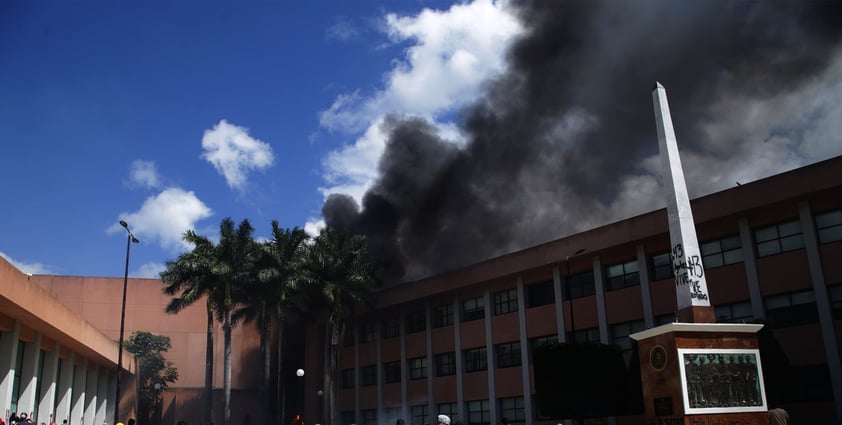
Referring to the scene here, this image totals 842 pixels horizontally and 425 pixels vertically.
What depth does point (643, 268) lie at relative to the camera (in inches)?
1399

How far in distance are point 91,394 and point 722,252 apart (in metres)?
38.3

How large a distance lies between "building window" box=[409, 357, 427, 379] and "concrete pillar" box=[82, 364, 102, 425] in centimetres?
2055

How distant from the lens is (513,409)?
41.9 m

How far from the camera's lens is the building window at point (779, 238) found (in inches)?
1175

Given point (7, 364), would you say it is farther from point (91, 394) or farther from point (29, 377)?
point (91, 394)

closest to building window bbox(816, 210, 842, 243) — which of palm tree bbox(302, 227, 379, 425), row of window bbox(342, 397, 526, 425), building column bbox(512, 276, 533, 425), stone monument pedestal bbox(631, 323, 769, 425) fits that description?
stone monument pedestal bbox(631, 323, 769, 425)

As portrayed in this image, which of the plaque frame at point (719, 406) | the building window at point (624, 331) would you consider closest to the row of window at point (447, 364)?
the building window at point (624, 331)

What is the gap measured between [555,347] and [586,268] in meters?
8.58

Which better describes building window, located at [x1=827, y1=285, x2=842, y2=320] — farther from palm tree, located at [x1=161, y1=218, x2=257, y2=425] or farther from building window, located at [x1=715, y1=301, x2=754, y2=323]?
palm tree, located at [x1=161, y1=218, x2=257, y2=425]

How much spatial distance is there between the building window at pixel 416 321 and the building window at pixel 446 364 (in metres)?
2.74

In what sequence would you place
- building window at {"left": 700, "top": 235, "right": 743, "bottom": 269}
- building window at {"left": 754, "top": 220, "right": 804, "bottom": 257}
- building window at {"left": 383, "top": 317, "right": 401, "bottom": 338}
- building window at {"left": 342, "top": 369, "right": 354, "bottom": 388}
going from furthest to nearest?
building window at {"left": 342, "top": 369, "right": 354, "bottom": 388} → building window at {"left": 383, "top": 317, "right": 401, "bottom": 338} → building window at {"left": 700, "top": 235, "right": 743, "bottom": 269} → building window at {"left": 754, "top": 220, "right": 804, "bottom": 257}

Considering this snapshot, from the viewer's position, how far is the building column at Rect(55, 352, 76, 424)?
37.4 meters

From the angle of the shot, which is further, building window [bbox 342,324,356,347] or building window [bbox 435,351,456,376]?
building window [bbox 342,324,356,347]

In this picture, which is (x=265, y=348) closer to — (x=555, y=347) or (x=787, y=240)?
(x=555, y=347)
